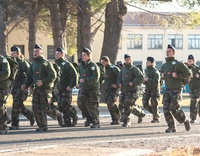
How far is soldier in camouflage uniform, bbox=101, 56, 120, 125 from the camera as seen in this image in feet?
69.2

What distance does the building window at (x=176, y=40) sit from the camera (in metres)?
80.3

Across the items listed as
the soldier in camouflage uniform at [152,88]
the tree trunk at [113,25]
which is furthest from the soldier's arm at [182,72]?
the tree trunk at [113,25]

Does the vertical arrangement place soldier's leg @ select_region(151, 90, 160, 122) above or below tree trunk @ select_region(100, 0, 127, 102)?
below

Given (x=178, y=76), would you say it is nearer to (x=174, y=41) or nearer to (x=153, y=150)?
(x=153, y=150)

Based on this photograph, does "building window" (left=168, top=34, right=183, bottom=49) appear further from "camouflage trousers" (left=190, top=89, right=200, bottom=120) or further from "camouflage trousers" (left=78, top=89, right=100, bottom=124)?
"camouflage trousers" (left=78, top=89, right=100, bottom=124)

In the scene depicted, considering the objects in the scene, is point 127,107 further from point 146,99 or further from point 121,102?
point 146,99

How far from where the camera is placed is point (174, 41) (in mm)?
80375

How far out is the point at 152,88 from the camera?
22.3 m

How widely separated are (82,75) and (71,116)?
1.22 m

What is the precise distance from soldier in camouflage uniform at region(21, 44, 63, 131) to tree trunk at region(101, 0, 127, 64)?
1453cm

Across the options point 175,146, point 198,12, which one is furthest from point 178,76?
point 198,12

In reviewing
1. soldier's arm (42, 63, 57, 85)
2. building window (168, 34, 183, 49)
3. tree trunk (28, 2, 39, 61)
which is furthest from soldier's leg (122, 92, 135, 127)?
building window (168, 34, 183, 49)

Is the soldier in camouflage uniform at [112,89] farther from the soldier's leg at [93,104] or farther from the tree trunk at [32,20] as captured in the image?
the tree trunk at [32,20]

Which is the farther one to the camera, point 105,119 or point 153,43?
point 153,43
